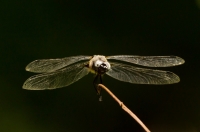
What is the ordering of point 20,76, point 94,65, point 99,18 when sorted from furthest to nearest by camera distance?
point 99,18, point 20,76, point 94,65

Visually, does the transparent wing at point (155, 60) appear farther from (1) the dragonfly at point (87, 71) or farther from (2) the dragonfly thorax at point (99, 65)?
(2) the dragonfly thorax at point (99, 65)

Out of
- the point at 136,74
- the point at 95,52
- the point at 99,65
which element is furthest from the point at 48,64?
the point at 95,52

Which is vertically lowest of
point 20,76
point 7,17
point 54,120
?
point 54,120

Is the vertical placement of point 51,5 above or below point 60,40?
above

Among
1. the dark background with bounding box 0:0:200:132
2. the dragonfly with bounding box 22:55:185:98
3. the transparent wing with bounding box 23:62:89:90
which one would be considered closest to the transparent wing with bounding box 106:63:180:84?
the dragonfly with bounding box 22:55:185:98

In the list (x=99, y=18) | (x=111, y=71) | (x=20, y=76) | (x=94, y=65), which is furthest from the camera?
(x=99, y=18)

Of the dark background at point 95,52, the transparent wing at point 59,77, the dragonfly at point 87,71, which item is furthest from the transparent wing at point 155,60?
the dark background at point 95,52

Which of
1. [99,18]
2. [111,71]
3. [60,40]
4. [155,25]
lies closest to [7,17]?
[60,40]

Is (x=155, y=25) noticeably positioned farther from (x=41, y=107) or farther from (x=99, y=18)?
(x=41, y=107)
